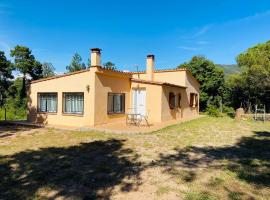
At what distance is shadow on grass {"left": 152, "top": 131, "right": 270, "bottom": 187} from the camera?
6379mm

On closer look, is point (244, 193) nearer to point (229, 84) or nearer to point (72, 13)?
point (72, 13)

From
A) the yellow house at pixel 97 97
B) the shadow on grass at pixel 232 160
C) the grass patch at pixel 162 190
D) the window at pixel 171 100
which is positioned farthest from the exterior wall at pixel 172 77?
the grass patch at pixel 162 190

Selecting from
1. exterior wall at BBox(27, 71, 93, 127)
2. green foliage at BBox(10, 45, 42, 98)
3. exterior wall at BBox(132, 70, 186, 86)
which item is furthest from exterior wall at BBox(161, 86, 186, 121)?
green foliage at BBox(10, 45, 42, 98)

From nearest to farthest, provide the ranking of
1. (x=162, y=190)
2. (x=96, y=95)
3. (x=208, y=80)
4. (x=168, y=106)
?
(x=162, y=190), (x=96, y=95), (x=168, y=106), (x=208, y=80)

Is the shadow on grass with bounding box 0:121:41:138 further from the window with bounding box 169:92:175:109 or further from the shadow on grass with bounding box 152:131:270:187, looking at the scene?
the window with bounding box 169:92:175:109

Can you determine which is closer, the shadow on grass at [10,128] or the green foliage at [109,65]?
the shadow on grass at [10,128]

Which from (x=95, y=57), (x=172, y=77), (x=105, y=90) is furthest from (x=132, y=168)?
(x=172, y=77)

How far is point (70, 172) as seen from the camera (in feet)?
20.7

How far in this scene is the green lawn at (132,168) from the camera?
5090 millimetres

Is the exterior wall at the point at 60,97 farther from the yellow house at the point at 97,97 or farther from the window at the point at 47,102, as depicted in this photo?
the window at the point at 47,102

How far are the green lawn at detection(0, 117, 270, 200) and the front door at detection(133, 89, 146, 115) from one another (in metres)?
6.38

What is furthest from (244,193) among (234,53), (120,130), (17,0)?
(234,53)

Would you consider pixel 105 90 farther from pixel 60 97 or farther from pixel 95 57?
pixel 60 97

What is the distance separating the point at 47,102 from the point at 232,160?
1254 centimetres
